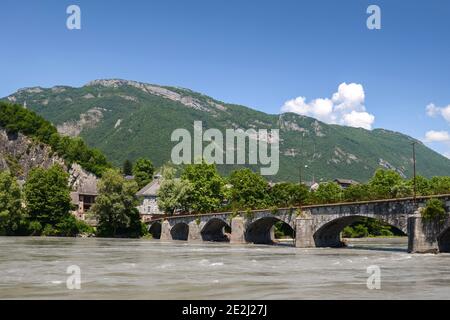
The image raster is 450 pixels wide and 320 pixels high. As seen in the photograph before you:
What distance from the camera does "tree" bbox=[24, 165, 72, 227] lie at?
104 m

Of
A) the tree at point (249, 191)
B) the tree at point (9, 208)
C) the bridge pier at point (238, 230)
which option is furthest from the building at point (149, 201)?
the bridge pier at point (238, 230)

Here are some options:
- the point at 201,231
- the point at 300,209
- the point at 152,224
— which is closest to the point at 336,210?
the point at 300,209

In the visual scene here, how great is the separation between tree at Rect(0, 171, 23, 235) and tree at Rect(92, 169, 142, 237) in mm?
13752

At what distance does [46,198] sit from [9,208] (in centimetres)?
828

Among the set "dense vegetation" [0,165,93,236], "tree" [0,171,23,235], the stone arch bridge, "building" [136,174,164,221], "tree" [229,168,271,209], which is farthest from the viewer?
"building" [136,174,164,221]

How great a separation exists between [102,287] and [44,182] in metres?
90.5

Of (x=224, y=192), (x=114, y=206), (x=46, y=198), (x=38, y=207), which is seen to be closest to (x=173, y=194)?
(x=224, y=192)

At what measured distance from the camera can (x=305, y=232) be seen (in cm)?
6222

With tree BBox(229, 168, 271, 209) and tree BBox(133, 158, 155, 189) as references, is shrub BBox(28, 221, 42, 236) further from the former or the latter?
tree BBox(133, 158, 155, 189)

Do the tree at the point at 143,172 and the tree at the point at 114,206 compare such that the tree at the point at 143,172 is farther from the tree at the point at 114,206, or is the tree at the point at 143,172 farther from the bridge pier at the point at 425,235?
the bridge pier at the point at 425,235

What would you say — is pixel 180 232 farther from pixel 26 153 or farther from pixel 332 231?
Answer: pixel 26 153

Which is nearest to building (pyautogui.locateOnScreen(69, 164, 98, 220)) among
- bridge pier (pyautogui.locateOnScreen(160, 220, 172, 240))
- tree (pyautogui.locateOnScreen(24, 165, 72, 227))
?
tree (pyautogui.locateOnScreen(24, 165, 72, 227))

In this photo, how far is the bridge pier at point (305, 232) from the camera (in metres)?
62.1

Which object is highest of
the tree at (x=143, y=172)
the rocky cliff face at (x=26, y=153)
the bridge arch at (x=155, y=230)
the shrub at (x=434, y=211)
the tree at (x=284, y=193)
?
the rocky cliff face at (x=26, y=153)
